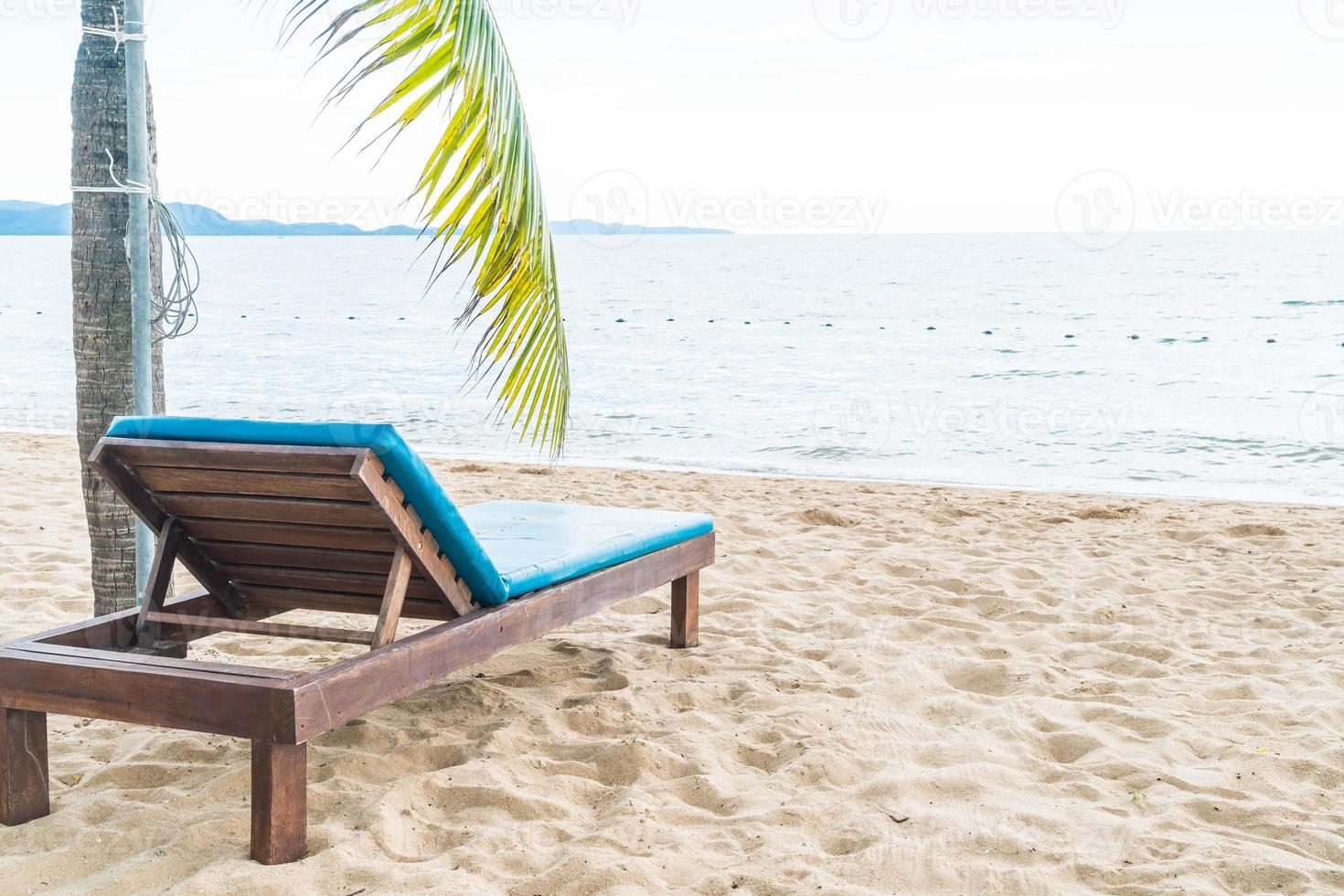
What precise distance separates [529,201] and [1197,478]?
863 centimetres

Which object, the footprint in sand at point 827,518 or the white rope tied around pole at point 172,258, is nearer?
the white rope tied around pole at point 172,258

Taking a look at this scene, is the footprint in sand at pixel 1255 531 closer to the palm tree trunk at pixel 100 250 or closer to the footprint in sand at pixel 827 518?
the footprint in sand at pixel 827 518

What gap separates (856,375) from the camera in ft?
64.4

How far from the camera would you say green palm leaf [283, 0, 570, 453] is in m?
2.43

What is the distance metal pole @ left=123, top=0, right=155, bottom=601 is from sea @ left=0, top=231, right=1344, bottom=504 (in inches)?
247

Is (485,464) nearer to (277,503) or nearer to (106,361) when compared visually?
(106,361)

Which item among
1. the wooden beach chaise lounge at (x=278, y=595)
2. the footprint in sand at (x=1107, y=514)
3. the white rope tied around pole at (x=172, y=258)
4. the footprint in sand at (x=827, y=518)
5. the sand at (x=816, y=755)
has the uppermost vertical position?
the white rope tied around pole at (x=172, y=258)

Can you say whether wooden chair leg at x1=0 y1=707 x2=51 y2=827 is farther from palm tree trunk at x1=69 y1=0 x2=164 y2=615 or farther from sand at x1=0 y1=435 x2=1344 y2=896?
palm tree trunk at x1=69 y1=0 x2=164 y2=615

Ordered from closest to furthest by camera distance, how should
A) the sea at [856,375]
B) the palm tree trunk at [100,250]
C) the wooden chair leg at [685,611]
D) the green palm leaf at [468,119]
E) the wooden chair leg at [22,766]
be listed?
the green palm leaf at [468,119]
the wooden chair leg at [22,766]
the palm tree trunk at [100,250]
the wooden chair leg at [685,611]
the sea at [856,375]

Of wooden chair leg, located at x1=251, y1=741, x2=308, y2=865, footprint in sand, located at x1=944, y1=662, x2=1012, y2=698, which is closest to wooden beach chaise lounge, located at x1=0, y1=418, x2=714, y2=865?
wooden chair leg, located at x1=251, y1=741, x2=308, y2=865

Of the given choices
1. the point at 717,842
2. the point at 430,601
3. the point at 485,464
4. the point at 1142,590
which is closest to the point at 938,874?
the point at 717,842

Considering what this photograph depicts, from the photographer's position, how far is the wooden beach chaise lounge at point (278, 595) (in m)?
2.35

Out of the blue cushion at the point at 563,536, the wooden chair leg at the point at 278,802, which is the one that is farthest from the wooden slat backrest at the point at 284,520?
the wooden chair leg at the point at 278,802

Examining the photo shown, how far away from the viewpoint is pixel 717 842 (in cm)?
254
